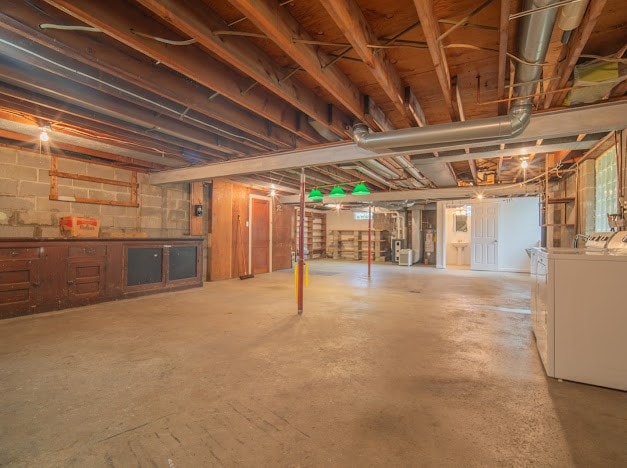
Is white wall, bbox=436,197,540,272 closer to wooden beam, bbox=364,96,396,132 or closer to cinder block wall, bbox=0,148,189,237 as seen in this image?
wooden beam, bbox=364,96,396,132

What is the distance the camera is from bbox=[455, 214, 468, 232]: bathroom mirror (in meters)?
11.0

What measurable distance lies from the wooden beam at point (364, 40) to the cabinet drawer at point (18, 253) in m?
4.39

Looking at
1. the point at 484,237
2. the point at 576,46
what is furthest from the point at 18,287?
the point at 484,237

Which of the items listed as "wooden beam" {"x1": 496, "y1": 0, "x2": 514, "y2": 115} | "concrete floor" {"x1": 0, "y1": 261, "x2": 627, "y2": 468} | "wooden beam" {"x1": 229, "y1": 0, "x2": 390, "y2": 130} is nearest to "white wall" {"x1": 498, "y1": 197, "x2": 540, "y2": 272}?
"concrete floor" {"x1": 0, "y1": 261, "x2": 627, "y2": 468}

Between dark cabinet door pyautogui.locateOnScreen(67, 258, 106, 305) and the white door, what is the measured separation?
9337mm

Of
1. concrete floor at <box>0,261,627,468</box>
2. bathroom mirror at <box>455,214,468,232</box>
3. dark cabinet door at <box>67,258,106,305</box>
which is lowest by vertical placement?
concrete floor at <box>0,261,627,468</box>

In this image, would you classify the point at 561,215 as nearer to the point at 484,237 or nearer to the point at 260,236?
the point at 484,237

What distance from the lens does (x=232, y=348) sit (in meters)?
2.79

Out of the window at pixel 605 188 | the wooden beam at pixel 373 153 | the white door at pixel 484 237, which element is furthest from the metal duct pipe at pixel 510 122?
the white door at pixel 484 237

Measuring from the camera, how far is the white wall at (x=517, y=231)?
8.46 meters

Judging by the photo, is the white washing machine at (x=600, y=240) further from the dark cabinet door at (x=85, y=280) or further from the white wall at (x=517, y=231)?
the dark cabinet door at (x=85, y=280)

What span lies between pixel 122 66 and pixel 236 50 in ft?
3.23

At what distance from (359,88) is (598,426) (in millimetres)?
3059

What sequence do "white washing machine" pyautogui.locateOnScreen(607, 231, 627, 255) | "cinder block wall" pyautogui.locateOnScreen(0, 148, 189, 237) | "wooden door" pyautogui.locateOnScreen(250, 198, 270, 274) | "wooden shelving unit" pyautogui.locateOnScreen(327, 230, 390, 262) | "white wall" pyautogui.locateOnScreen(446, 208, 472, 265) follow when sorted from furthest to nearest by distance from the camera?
"wooden shelving unit" pyautogui.locateOnScreen(327, 230, 390, 262) → "white wall" pyautogui.locateOnScreen(446, 208, 472, 265) → "wooden door" pyautogui.locateOnScreen(250, 198, 270, 274) → "cinder block wall" pyautogui.locateOnScreen(0, 148, 189, 237) → "white washing machine" pyautogui.locateOnScreen(607, 231, 627, 255)
